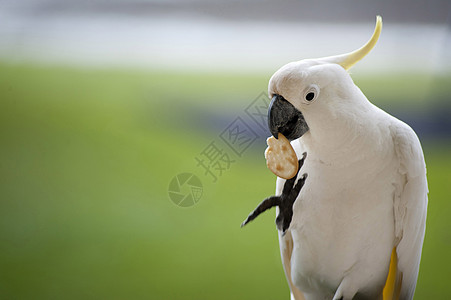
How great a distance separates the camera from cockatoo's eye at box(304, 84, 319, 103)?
1.09m

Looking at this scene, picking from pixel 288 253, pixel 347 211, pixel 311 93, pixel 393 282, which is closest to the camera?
pixel 311 93

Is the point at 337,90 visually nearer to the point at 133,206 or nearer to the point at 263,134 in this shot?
the point at 263,134

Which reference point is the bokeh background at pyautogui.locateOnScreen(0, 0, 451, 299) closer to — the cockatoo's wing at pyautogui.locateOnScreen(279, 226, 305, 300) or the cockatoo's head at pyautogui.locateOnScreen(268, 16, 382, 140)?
the cockatoo's wing at pyautogui.locateOnScreen(279, 226, 305, 300)

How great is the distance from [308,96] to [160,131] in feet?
3.26

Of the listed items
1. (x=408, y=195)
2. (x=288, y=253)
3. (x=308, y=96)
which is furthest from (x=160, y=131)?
(x=408, y=195)

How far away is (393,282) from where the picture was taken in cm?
132

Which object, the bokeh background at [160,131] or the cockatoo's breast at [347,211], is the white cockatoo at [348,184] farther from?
the bokeh background at [160,131]

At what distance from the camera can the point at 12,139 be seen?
1.98 metres

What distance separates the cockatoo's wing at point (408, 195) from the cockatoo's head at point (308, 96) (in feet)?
0.58

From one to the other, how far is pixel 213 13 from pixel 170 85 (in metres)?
0.39

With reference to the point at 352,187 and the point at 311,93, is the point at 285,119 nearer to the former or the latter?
the point at 311,93

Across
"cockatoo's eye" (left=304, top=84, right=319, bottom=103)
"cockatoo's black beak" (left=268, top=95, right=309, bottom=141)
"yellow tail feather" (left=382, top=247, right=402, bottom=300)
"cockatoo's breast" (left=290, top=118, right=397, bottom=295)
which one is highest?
"cockatoo's eye" (left=304, top=84, right=319, bottom=103)

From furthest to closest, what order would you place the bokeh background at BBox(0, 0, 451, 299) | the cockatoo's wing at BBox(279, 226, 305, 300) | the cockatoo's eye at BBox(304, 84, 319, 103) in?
the bokeh background at BBox(0, 0, 451, 299) < the cockatoo's wing at BBox(279, 226, 305, 300) < the cockatoo's eye at BBox(304, 84, 319, 103)

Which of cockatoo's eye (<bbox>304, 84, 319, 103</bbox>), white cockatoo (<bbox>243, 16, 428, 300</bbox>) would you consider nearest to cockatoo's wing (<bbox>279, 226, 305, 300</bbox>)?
white cockatoo (<bbox>243, 16, 428, 300</bbox>)
